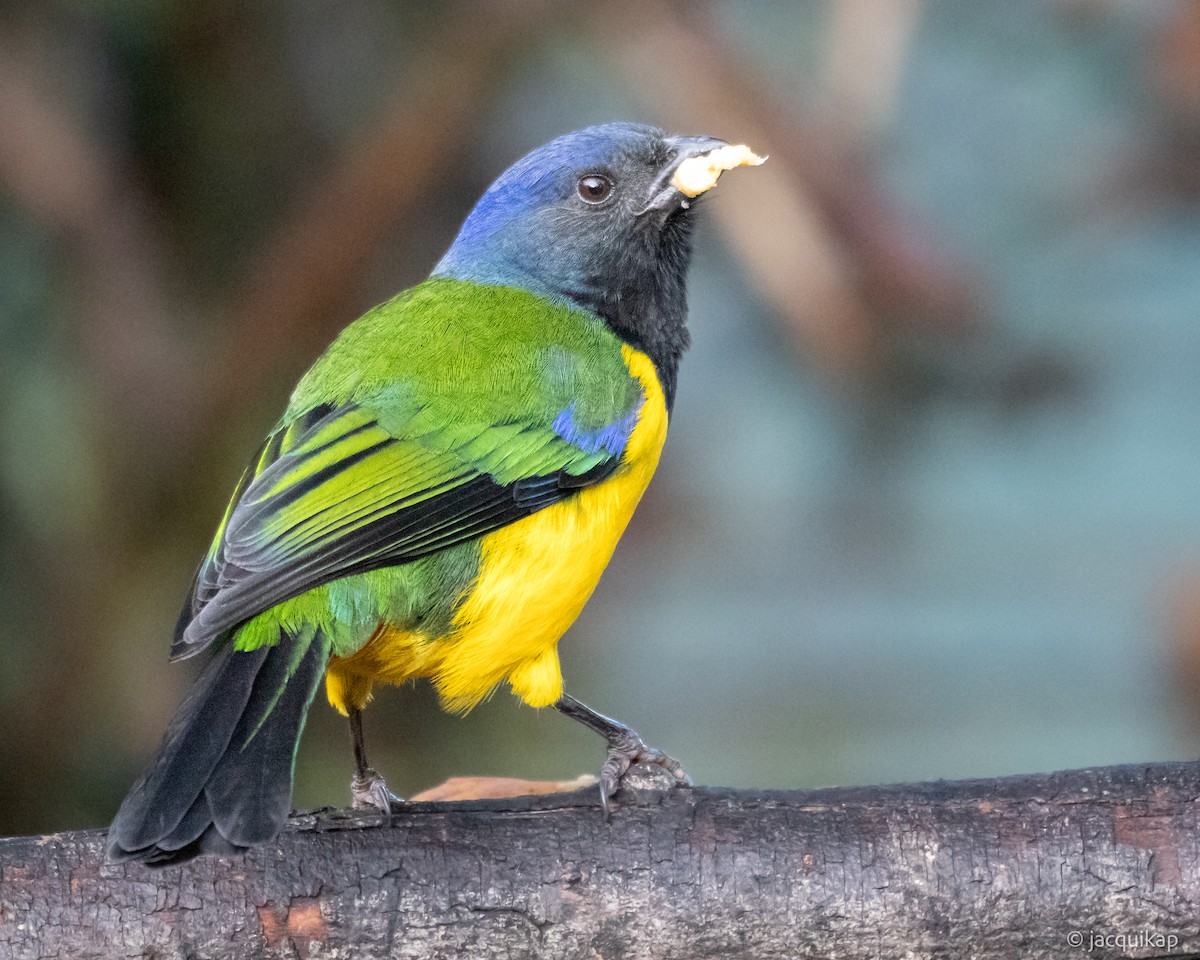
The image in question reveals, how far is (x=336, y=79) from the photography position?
19.6 ft

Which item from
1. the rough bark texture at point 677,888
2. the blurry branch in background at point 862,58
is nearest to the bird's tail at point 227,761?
the rough bark texture at point 677,888

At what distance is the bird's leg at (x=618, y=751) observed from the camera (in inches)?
113

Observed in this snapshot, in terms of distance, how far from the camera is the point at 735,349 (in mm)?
7281

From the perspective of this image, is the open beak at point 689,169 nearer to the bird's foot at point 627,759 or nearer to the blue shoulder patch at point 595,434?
the blue shoulder patch at point 595,434

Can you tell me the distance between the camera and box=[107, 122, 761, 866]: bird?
2.49 meters

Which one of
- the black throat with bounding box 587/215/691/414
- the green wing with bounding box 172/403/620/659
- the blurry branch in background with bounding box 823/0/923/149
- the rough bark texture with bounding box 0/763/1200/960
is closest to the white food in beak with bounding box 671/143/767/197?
the black throat with bounding box 587/215/691/414

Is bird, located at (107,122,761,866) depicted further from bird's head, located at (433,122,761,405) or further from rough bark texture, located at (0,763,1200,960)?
rough bark texture, located at (0,763,1200,960)

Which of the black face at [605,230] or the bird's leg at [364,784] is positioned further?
the black face at [605,230]

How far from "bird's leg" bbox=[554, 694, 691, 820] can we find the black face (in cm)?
74

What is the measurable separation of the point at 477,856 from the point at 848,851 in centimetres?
62

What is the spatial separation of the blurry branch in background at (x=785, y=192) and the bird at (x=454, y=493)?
1590mm

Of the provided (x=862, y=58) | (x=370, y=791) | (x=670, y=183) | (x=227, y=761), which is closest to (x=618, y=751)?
(x=370, y=791)

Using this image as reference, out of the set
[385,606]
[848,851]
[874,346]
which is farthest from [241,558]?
[874,346]

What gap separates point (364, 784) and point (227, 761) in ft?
2.42
